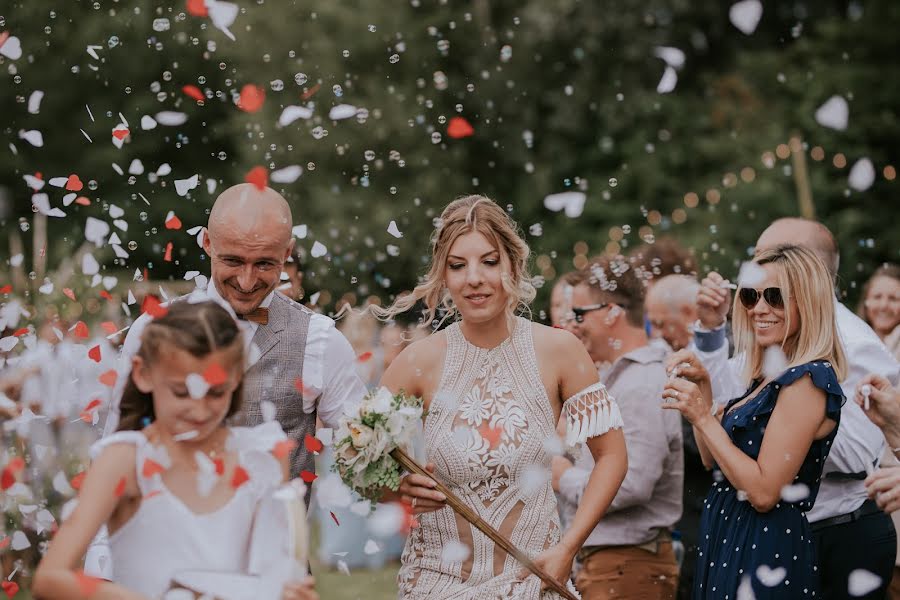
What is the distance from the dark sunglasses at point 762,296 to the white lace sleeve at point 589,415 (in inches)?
27.3

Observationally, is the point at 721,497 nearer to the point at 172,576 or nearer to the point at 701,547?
the point at 701,547

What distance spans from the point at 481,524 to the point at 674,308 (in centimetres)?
236

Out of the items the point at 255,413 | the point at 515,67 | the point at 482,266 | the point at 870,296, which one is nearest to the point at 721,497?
the point at 482,266

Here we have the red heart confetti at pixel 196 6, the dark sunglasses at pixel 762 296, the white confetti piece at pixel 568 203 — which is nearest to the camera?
the dark sunglasses at pixel 762 296

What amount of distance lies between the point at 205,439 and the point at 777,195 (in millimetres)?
13467

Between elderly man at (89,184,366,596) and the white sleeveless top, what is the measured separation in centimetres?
97

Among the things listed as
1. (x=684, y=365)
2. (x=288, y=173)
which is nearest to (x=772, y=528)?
(x=684, y=365)

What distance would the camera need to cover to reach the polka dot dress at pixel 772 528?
3965mm

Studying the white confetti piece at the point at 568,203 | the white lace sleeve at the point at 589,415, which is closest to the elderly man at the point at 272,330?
the white lace sleeve at the point at 589,415

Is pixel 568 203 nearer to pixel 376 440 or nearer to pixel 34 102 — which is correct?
pixel 34 102

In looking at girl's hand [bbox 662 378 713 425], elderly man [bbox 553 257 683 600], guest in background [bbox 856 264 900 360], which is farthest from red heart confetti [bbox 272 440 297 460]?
guest in background [bbox 856 264 900 360]

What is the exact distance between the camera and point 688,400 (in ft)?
13.1

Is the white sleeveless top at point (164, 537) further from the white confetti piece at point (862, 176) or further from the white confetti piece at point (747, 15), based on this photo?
the white confetti piece at point (747, 15)

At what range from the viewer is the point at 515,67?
719 inches
